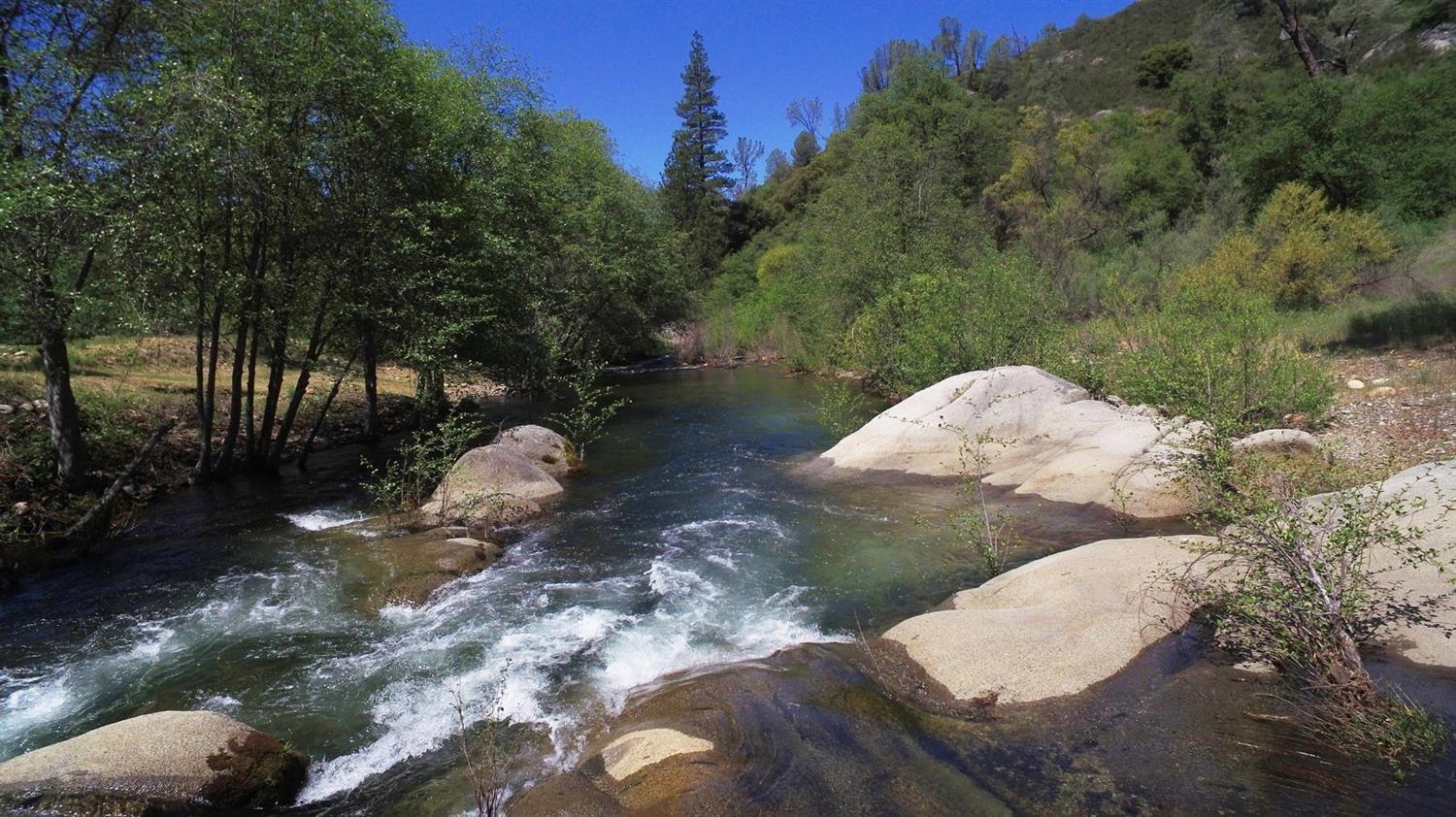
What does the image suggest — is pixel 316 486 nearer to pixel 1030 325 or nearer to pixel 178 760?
pixel 178 760

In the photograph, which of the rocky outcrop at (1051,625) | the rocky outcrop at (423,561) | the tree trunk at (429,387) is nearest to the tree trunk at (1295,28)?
the rocky outcrop at (1051,625)

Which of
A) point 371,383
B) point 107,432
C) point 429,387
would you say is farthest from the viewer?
point 371,383

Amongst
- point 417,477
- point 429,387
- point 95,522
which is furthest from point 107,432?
point 417,477

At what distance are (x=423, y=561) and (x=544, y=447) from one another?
5986 millimetres

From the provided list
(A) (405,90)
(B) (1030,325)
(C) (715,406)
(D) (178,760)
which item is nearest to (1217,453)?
(D) (178,760)

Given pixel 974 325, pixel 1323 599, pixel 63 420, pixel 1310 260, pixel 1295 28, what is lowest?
pixel 1323 599

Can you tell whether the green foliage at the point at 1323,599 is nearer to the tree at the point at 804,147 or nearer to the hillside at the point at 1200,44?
the hillside at the point at 1200,44

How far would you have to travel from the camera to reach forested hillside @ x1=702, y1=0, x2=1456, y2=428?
574 inches

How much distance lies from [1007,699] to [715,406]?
19.0 metres

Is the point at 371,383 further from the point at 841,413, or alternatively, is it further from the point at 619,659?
the point at 619,659

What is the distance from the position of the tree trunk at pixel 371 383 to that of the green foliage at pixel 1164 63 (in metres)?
85.0

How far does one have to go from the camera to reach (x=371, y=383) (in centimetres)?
1808

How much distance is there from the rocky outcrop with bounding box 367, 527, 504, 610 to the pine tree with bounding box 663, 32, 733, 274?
55904 mm

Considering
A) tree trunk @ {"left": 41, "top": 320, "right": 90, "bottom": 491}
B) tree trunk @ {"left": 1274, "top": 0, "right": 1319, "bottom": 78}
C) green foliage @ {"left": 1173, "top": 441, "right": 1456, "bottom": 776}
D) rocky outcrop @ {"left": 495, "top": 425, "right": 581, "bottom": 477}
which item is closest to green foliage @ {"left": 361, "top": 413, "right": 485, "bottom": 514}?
rocky outcrop @ {"left": 495, "top": 425, "right": 581, "bottom": 477}
